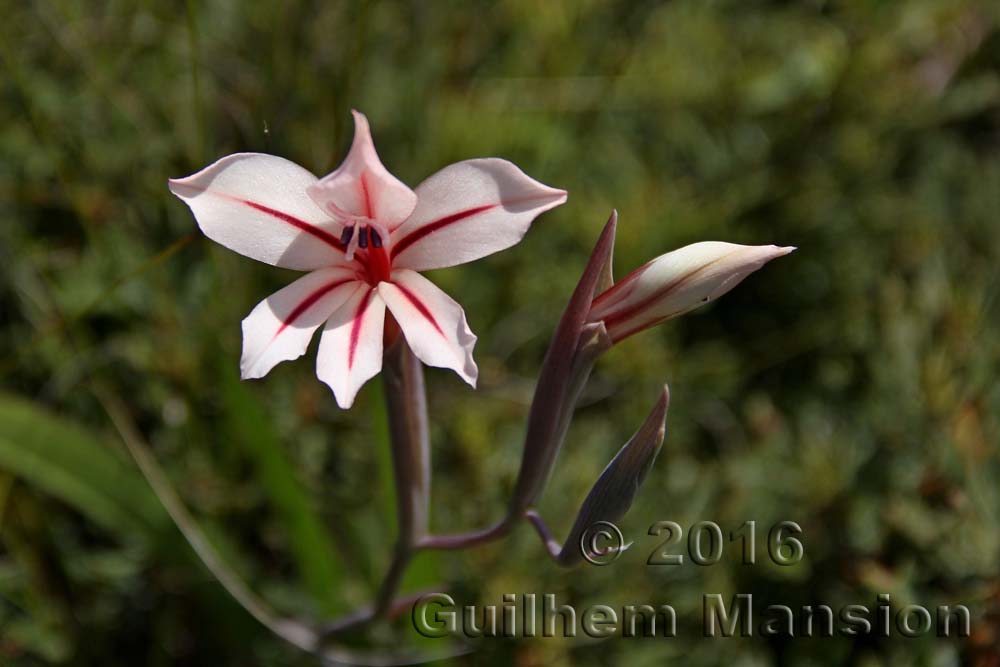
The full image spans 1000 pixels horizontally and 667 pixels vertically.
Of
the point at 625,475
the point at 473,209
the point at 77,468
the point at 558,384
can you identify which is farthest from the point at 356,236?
the point at 77,468

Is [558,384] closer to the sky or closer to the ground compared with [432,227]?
closer to the ground

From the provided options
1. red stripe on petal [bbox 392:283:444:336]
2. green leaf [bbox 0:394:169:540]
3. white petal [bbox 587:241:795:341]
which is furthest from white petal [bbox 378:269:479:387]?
green leaf [bbox 0:394:169:540]

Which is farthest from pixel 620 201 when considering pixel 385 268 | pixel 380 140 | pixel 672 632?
pixel 385 268

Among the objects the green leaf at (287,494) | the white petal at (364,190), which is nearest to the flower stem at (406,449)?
the white petal at (364,190)

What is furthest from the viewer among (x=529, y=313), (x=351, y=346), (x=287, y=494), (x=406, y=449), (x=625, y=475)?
(x=529, y=313)

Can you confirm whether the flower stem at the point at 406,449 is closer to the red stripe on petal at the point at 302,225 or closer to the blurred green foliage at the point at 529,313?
the red stripe on petal at the point at 302,225

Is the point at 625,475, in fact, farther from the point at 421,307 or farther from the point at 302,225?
the point at 302,225
